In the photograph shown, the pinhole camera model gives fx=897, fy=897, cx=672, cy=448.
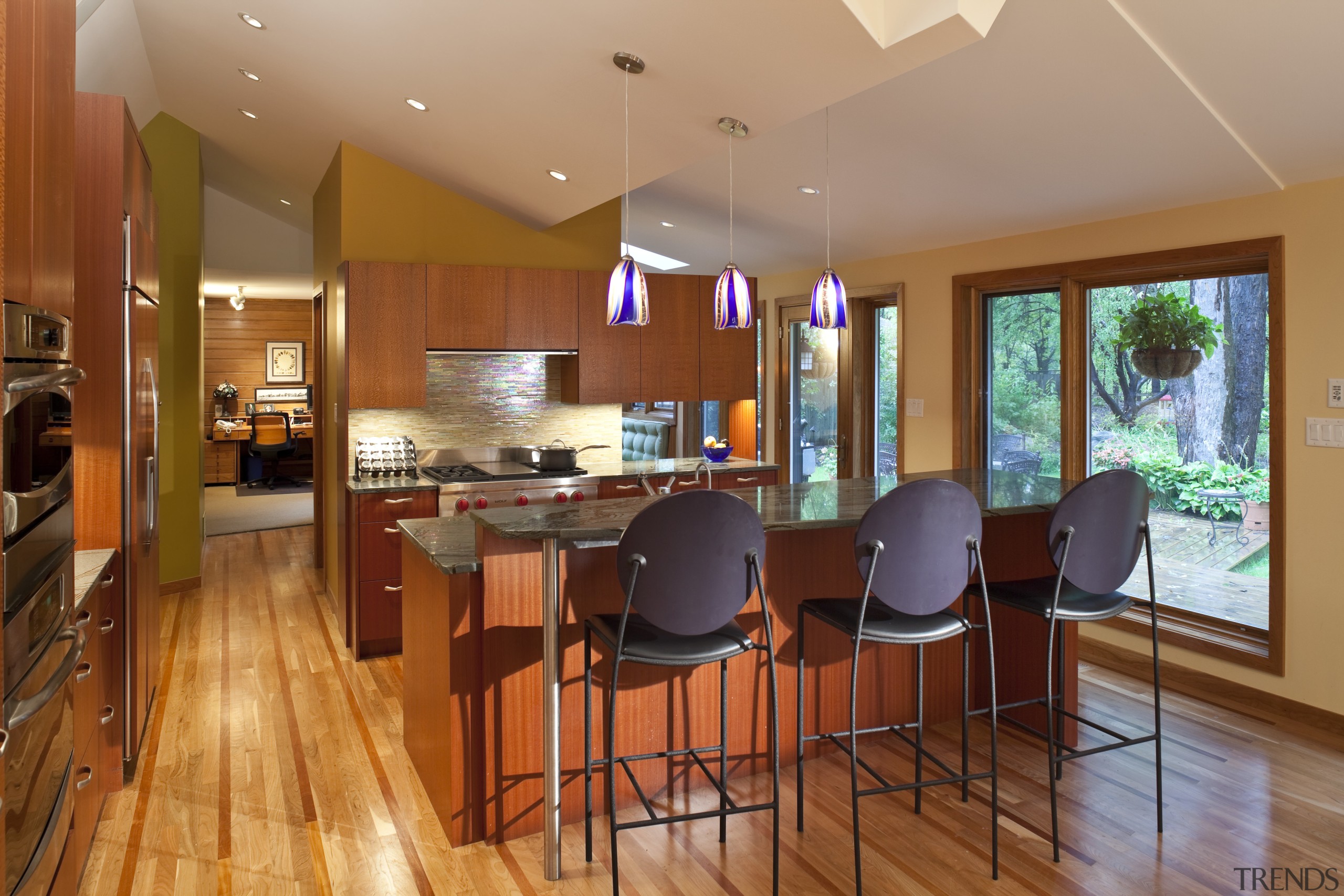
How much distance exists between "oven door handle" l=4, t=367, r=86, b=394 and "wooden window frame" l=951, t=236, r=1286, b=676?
4.15 metres

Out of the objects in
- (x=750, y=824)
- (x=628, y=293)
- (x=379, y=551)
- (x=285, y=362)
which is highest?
(x=285, y=362)

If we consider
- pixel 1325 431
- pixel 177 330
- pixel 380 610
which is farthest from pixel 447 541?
pixel 177 330

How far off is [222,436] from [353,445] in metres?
7.02

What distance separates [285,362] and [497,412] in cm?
751

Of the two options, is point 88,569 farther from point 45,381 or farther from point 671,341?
point 671,341

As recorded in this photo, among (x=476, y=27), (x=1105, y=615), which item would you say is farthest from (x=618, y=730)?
(x=476, y=27)

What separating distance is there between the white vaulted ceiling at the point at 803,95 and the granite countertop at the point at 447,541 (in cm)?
173

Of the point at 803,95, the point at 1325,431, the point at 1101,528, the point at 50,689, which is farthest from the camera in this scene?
the point at 1325,431

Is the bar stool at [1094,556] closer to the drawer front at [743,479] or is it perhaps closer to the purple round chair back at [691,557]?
the purple round chair back at [691,557]

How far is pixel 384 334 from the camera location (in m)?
4.84

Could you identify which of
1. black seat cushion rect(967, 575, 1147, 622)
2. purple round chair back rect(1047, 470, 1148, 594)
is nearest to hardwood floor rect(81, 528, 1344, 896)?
black seat cushion rect(967, 575, 1147, 622)

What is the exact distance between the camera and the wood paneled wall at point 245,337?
11.6 m

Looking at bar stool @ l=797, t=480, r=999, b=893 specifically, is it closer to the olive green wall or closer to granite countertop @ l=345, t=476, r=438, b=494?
granite countertop @ l=345, t=476, r=438, b=494

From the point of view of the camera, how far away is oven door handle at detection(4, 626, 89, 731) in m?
1.55
